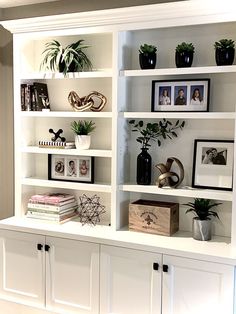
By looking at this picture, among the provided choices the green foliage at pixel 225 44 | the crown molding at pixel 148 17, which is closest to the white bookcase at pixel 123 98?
the crown molding at pixel 148 17

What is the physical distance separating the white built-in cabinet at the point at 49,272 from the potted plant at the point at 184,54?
1.37m

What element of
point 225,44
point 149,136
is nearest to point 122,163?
point 149,136

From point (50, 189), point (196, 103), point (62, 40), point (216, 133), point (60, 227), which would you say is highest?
point (62, 40)

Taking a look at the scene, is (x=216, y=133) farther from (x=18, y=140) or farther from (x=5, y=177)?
(x=5, y=177)

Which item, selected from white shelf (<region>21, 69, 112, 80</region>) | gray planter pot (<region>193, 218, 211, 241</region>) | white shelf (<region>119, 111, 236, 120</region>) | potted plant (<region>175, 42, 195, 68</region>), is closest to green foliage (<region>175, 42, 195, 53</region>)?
potted plant (<region>175, 42, 195, 68</region>)

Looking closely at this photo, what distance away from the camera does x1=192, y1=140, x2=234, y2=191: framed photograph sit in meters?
2.78

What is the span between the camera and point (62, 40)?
3.33 m

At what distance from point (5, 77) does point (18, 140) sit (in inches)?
25.2

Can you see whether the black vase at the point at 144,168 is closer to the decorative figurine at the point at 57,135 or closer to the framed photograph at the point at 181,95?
the framed photograph at the point at 181,95

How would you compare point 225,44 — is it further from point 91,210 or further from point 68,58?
point 91,210

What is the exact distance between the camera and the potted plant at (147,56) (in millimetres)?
2857

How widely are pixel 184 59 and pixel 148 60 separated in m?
0.25

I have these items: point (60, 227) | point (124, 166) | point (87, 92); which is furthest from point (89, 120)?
point (60, 227)

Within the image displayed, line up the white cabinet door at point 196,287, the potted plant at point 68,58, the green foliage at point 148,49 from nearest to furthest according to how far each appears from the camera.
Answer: the white cabinet door at point 196,287 → the green foliage at point 148,49 → the potted plant at point 68,58
